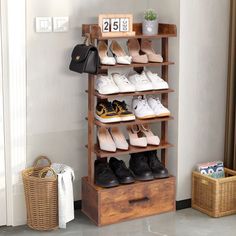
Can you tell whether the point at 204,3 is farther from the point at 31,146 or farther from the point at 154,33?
the point at 31,146

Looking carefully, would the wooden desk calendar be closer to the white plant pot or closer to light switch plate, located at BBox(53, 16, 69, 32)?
the white plant pot

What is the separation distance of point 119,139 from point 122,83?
371 millimetres

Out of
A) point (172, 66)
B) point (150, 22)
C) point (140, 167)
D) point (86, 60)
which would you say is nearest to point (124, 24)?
point (150, 22)

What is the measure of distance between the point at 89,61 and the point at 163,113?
633 millimetres

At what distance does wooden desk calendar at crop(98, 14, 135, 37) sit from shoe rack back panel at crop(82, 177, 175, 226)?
0.98 m

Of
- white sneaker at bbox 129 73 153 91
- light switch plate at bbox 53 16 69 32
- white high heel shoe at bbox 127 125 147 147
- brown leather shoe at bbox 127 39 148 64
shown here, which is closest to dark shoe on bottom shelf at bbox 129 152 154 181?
white high heel shoe at bbox 127 125 147 147

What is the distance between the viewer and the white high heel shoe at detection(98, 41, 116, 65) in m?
3.50

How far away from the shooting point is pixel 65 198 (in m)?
3.53

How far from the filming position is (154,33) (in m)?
3.69

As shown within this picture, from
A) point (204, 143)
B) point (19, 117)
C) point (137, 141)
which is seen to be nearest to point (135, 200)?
point (137, 141)

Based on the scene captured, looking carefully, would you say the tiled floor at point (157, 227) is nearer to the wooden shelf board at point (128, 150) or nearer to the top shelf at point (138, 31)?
the wooden shelf board at point (128, 150)

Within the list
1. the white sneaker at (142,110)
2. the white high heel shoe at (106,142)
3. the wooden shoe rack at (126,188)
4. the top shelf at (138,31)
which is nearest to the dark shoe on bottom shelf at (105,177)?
the wooden shoe rack at (126,188)

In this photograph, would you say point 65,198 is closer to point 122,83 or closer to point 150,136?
point 150,136

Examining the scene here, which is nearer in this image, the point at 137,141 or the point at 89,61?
the point at 89,61
